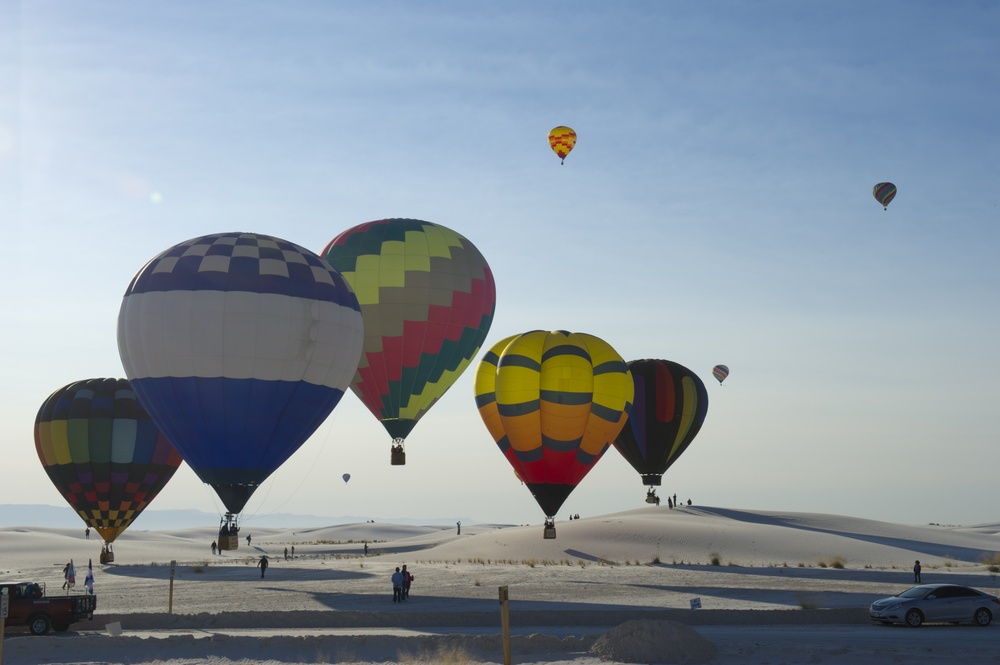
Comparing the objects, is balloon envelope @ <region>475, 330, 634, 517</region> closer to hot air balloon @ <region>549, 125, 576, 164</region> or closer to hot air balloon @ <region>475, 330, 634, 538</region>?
hot air balloon @ <region>475, 330, 634, 538</region>

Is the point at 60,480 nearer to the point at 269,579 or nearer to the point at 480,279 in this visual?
the point at 269,579

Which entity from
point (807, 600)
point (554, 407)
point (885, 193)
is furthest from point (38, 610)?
point (885, 193)

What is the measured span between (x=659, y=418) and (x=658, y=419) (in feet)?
0.24

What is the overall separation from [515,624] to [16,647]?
36.8 ft

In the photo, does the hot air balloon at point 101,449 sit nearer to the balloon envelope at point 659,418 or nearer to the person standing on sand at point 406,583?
the person standing on sand at point 406,583

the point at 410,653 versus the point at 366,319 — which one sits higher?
the point at 366,319

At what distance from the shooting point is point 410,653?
2116 centimetres

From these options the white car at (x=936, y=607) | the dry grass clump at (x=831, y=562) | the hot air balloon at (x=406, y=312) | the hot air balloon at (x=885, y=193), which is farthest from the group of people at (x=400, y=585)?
the hot air balloon at (x=885, y=193)

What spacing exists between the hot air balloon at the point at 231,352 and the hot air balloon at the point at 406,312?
25.6 feet

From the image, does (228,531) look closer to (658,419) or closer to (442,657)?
(442,657)

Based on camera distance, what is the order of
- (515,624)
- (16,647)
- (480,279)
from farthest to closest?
1. (480,279)
2. (515,624)
3. (16,647)

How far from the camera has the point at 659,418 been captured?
55.7 m

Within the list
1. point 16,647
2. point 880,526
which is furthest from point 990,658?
point 880,526

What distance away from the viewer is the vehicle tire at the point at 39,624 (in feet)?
84.1
